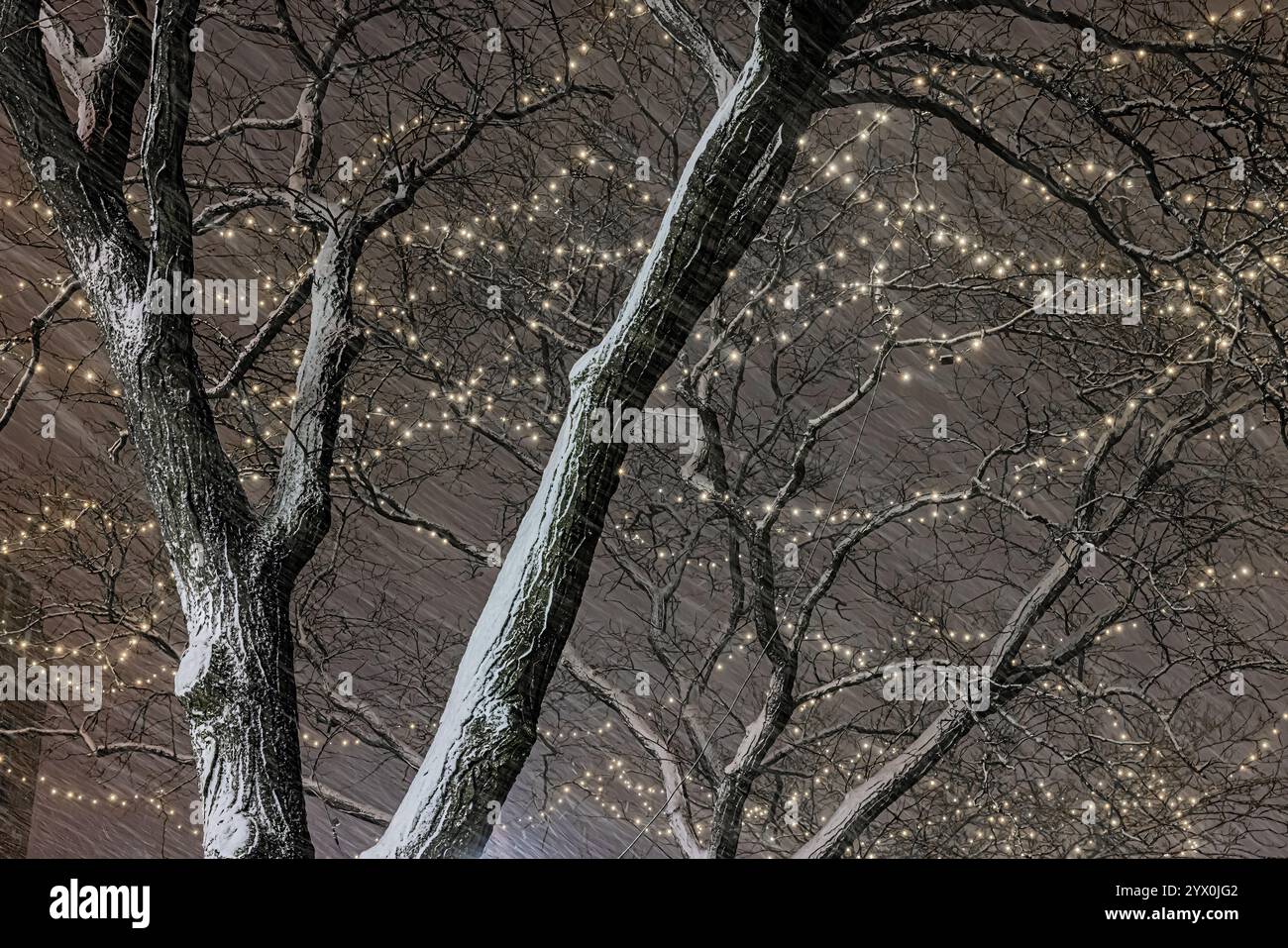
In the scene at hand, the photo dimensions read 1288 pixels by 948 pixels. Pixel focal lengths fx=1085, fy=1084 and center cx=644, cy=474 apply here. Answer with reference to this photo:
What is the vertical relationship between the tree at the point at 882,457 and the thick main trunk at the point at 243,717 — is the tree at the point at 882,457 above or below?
above

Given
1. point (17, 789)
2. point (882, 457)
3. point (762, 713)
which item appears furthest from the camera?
point (17, 789)

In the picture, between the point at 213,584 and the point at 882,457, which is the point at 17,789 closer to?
the point at 213,584

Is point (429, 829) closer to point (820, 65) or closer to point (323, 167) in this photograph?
point (820, 65)

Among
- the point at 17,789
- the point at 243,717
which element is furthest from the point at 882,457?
the point at 17,789

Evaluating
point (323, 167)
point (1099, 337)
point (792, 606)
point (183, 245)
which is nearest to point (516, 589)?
point (183, 245)

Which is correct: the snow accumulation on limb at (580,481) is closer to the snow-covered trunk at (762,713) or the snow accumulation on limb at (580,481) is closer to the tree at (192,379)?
the tree at (192,379)

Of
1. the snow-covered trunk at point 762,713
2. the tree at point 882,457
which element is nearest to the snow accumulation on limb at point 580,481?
the tree at point 882,457

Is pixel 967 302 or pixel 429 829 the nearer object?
pixel 429 829

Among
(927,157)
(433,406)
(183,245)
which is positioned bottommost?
(183,245)
